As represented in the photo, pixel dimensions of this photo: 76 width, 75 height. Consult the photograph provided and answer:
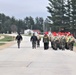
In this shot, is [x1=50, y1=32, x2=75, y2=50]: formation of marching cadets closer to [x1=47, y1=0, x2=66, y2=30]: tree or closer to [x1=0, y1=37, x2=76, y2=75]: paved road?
[x1=0, y1=37, x2=76, y2=75]: paved road

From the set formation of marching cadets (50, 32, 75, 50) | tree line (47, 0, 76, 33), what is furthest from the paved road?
tree line (47, 0, 76, 33)

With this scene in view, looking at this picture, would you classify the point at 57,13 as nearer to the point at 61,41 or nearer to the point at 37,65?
the point at 61,41

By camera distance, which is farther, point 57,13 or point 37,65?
point 57,13

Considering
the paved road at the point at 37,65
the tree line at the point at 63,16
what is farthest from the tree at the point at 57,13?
the paved road at the point at 37,65

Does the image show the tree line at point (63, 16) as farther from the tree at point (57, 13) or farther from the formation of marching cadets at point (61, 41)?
the formation of marching cadets at point (61, 41)

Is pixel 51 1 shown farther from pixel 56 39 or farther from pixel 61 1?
pixel 56 39

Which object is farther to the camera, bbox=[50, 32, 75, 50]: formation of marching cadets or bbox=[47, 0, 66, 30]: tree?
bbox=[47, 0, 66, 30]: tree

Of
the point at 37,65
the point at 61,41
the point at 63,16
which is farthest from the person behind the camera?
the point at 63,16

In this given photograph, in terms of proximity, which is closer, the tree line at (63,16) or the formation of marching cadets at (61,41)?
the formation of marching cadets at (61,41)

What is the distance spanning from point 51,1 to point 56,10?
16.0 ft

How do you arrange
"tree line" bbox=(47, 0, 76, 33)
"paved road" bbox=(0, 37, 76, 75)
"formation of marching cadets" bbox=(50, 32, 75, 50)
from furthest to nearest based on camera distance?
"tree line" bbox=(47, 0, 76, 33) < "formation of marching cadets" bbox=(50, 32, 75, 50) < "paved road" bbox=(0, 37, 76, 75)

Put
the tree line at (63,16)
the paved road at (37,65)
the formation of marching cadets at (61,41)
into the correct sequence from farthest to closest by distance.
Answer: the tree line at (63,16) → the formation of marching cadets at (61,41) → the paved road at (37,65)

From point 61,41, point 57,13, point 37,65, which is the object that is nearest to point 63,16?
point 57,13

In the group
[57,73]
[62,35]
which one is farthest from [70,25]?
[57,73]
